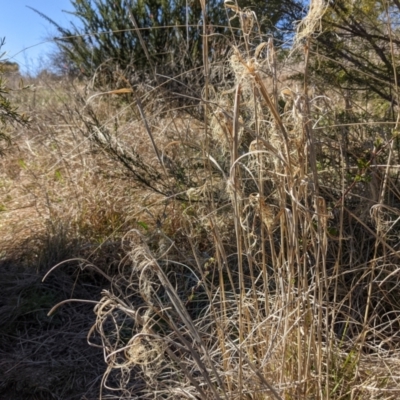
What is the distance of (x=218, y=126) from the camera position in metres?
1.82

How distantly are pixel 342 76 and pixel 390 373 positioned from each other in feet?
7.11

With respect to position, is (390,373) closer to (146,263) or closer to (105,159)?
(146,263)

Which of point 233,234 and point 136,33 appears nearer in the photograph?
point 233,234

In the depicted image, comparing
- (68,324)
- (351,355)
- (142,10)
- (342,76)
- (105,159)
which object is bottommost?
(68,324)

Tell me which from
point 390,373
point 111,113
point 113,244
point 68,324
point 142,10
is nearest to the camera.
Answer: point 390,373

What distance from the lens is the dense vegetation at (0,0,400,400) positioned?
5.72ft

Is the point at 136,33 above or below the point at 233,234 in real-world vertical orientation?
above

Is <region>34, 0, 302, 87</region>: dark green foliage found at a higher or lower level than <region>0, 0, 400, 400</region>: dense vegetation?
higher

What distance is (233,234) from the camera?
342cm

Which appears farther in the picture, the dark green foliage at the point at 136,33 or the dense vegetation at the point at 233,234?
the dark green foliage at the point at 136,33

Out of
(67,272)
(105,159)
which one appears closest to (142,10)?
(105,159)

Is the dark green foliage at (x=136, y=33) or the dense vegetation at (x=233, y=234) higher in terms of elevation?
the dark green foliage at (x=136, y=33)

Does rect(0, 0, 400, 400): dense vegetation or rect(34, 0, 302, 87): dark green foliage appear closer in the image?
rect(0, 0, 400, 400): dense vegetation

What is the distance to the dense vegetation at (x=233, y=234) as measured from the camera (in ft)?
5.72
